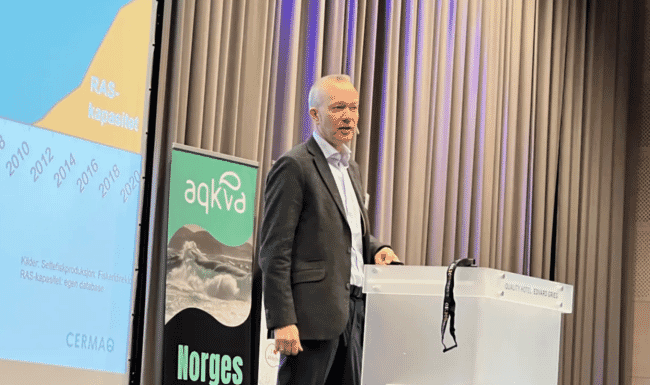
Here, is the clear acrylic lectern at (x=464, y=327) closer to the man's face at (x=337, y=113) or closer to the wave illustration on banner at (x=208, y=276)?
the man's face at (x=337, y=113)

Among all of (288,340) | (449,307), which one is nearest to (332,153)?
(288,340)

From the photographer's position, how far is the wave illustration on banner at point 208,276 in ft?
13.3

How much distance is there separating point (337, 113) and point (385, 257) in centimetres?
46

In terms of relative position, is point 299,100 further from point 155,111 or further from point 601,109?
point 601,109

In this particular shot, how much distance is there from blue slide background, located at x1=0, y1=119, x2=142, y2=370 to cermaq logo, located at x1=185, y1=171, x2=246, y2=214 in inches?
11.6

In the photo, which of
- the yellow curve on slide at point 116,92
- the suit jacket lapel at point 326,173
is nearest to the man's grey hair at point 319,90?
the suit jacket lapel at point 326,173

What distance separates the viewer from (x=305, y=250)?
293cm

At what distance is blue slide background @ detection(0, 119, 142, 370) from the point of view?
10.8ft

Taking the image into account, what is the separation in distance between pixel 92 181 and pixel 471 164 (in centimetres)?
304

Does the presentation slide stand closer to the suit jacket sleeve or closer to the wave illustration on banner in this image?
the wave illustration on banner

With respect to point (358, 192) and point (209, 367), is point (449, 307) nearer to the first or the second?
point (358, 192)

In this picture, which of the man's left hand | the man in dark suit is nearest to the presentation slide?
the man in dark suit

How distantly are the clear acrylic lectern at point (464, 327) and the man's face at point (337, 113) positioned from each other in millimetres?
562

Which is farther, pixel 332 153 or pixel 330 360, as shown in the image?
pixel 332 153
